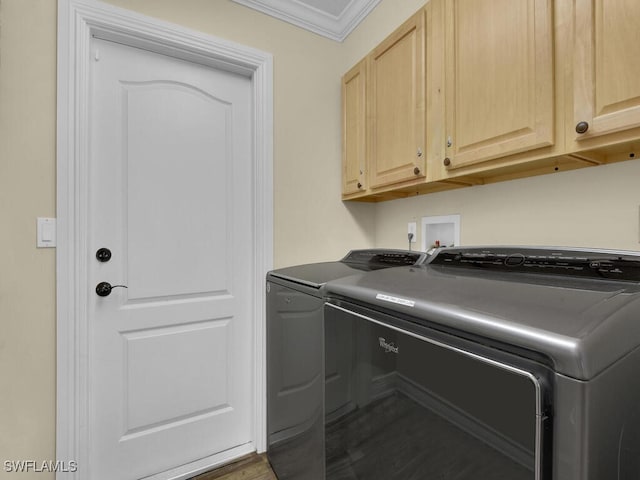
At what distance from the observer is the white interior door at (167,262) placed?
143 centimetres

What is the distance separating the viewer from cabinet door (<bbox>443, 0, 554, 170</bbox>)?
932 mm

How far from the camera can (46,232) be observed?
4.15 ft

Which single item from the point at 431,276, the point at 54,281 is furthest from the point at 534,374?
the point at 54,281

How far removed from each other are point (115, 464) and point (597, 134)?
7.40 feet

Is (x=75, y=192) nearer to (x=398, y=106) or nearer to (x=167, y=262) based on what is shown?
(x=167, y=262)

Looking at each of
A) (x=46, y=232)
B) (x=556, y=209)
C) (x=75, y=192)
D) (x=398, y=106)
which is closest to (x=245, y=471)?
(x=46, y=232)

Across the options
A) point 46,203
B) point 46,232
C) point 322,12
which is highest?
point 322,12

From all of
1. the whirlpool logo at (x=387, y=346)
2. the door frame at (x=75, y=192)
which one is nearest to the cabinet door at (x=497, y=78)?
the whirlpool logo at (x=387, y=346)

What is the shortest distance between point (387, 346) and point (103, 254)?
1.34 metres

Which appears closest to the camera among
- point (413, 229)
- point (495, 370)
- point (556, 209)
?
point (495, 370)

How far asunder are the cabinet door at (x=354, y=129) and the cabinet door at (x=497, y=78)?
1.87ft

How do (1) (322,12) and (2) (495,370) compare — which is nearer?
(2) (495,370)

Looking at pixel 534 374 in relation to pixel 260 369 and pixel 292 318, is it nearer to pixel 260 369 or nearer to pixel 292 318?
pixel 292 318

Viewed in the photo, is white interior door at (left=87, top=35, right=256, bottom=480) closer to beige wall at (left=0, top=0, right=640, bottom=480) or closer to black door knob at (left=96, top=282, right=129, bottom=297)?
black door knob at (left=96, top=282, right=129, bottom=297)
